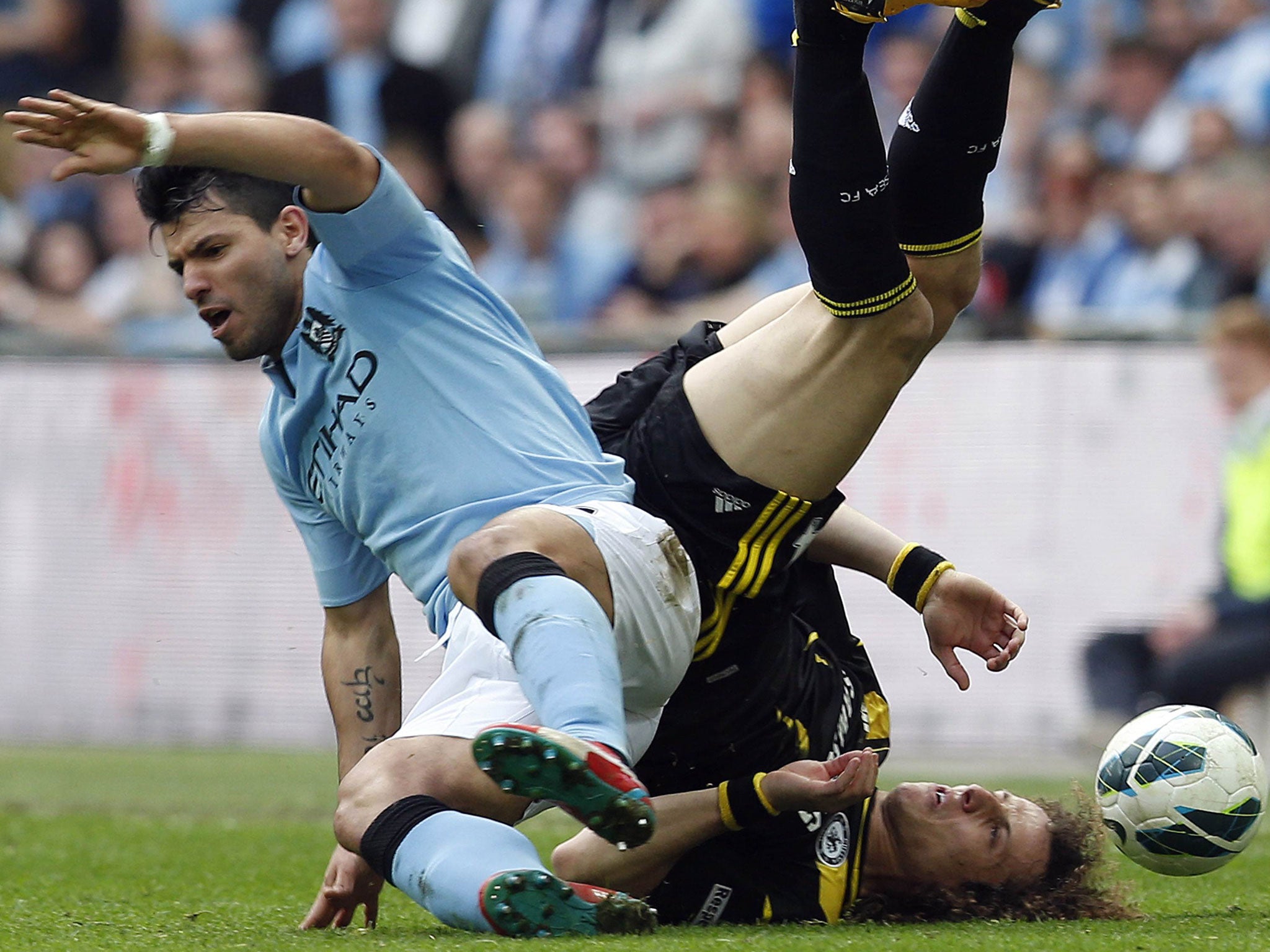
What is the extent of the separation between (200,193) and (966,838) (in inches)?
86.2

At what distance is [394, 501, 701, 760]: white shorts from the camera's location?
Answer: 3412 millimetres

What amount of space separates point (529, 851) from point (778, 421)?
108cm

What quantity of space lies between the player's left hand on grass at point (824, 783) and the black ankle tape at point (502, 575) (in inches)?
30.3

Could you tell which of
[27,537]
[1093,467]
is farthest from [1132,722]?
[27,537]

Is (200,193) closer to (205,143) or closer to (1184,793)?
(205,143)

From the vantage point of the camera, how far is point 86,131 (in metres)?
3.12

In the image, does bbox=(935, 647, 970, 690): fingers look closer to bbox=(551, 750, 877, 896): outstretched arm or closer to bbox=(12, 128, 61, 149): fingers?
bbox=(551, 750, 877, 896): outstretched arm

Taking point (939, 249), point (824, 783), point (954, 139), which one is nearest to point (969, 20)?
point (954, 139)

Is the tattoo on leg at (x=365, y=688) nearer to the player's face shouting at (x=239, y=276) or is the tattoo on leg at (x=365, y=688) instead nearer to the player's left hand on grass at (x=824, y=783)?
the player's face shouting at (x=239, y=276)

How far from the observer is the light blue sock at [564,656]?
2.97m

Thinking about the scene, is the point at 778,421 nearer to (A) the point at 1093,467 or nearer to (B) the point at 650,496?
(B) the point at 650,496

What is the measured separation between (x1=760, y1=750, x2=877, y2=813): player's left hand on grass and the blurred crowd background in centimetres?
684

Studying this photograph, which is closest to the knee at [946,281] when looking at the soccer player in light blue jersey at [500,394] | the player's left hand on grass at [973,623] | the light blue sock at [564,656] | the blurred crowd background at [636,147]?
the soccer player in light blue jersey at [500,394]

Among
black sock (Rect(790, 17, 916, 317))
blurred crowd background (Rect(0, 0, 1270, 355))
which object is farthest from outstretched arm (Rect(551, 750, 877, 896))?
blurred crowd background (Rect(0, 0, 1270, 355))
